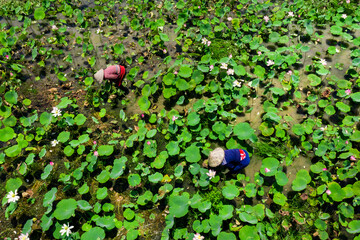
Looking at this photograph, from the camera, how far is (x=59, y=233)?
3.12 metres

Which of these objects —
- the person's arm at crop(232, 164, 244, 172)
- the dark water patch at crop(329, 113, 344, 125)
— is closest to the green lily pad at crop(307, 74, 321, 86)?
the dark water patch at crop(329, 113, 344, 125)

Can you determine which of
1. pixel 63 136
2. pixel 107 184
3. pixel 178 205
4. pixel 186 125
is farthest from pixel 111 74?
pixel 178 205

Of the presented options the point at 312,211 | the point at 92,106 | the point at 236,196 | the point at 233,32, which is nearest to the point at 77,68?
the point at 92,106

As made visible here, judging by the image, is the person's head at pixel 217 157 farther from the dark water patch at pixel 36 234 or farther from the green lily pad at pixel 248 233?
the dark water patch at pixel 36 234

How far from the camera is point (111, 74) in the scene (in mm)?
4230

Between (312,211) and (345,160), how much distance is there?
0.95 m

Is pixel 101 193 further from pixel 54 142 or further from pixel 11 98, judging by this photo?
pixel 11 98

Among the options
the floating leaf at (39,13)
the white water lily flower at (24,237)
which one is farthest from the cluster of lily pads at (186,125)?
the floating leaf at (39,13)

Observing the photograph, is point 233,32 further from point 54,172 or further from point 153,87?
point 54,172

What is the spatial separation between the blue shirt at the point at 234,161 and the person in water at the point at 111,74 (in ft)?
7.65

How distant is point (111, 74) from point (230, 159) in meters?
2.51

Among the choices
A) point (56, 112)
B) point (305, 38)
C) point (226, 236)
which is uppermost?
point (305, 38)

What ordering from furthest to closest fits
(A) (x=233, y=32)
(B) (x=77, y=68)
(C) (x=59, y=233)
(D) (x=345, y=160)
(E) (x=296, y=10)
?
(E) (x=296, y=10)
(A) (x=233, y=32)
(B) (x=77, y=68)
(D) (x=345, y=160)
(C) (x=59, y=233)

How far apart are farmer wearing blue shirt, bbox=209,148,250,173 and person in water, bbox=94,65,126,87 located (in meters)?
2.19
